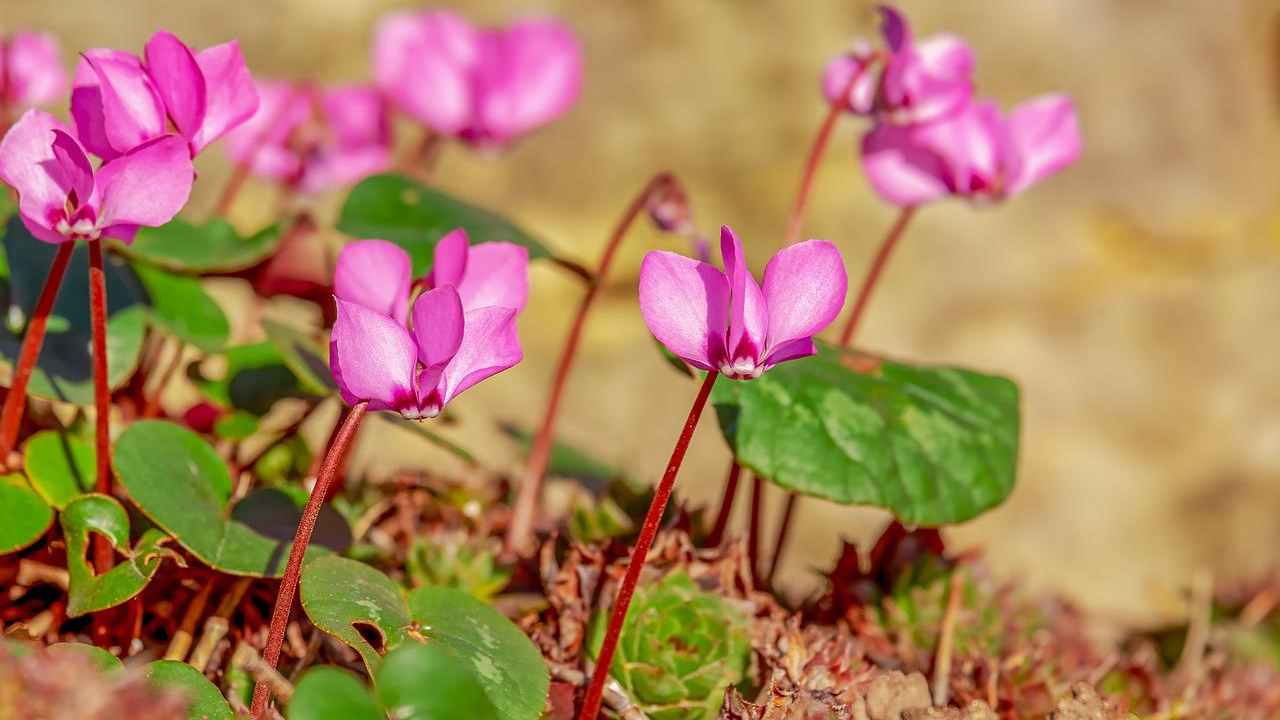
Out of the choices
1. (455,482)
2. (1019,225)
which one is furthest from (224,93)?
(1019,225)

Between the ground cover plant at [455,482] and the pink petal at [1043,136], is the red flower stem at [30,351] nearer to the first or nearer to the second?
the ground cover plant at [455,482]

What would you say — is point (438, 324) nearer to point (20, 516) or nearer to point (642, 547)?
point (642, 547)

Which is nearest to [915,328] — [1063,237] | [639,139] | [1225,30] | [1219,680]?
[1063,237]

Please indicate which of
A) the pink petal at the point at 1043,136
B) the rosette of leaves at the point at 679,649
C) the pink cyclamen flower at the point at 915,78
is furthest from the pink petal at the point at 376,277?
the pink petal at the point at 1043,136

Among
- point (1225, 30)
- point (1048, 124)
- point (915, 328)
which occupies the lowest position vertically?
point (915, 328)

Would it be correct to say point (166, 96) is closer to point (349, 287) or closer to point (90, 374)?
point (349, 287)

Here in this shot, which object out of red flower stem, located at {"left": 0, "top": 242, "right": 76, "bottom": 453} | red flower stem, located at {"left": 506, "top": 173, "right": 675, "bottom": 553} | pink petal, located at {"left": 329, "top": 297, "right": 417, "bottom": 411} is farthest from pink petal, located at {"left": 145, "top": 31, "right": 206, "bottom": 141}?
red flower stem, located at {"left": 506, "top": 173, "right": 675, "bottom": 553}
